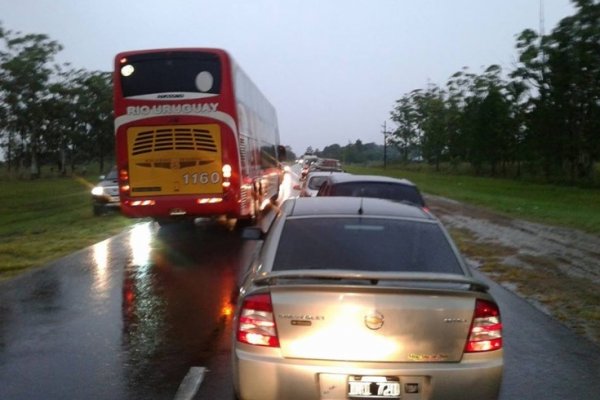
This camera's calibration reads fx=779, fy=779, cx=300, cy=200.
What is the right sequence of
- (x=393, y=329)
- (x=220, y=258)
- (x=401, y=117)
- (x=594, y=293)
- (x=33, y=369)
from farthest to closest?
(x=401, y=117) → (x=220, y=258) → (x=594, y=293) → (x=33, y=369) → (x=393, y=329)

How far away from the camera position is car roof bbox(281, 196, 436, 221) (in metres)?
5.98

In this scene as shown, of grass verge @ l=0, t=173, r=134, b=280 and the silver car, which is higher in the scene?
the silver car

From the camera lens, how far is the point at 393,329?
4648 millimetres

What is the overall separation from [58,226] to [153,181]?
23.9ft

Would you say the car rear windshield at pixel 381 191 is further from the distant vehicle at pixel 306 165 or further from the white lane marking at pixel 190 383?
the distant vehicle at pixel 306 165

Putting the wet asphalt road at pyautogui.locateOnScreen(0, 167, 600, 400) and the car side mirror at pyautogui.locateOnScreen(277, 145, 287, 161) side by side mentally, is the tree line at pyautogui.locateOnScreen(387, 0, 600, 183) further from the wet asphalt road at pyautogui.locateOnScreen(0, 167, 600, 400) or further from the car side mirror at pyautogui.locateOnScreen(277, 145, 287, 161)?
the wet asphalt road at pyautogui.locateOnScreen(0, 167, 600, 400)

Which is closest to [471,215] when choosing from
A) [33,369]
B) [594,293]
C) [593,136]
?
[594,293]

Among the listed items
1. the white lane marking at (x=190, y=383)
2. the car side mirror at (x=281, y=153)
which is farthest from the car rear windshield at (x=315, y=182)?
the white lane marking at (x=190, y=383)

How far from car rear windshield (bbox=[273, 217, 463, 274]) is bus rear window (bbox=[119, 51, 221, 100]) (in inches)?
411

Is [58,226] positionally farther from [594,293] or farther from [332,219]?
[332,219]

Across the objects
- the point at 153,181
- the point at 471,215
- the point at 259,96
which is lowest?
the point at 471,215

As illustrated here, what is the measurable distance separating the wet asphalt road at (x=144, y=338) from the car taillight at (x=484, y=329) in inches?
62.2

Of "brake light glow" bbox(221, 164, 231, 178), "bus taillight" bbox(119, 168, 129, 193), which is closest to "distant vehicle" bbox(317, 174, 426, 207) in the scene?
"brake light glow" bbox(221, 164, 231, 178)

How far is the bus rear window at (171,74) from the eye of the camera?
15727 mm
